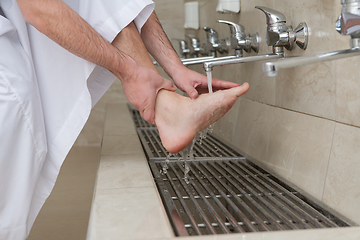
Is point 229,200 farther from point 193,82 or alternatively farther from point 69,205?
point 69,205

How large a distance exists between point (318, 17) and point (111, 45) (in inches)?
18.3

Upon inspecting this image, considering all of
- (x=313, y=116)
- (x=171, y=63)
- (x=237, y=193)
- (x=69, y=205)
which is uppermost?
(x=171, y=63)

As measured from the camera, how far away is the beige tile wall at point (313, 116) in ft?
2.39

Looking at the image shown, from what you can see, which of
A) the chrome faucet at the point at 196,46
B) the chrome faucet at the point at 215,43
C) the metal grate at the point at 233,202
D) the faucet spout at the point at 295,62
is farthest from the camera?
the chrome faucet at the point at 196,46

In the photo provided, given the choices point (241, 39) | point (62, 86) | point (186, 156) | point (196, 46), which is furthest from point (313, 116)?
point (196, 46)

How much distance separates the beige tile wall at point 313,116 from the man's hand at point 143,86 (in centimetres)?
34

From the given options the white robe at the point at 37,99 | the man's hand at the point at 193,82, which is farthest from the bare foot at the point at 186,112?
the white robe at the point at 37,99

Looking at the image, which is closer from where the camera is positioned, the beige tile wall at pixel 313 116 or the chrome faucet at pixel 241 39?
the beige tile wall at pixel 313 116

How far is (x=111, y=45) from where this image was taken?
0.82 m

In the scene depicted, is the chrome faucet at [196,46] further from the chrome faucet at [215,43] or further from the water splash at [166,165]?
the water splash at [166,165]

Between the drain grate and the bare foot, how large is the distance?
0.12 meters

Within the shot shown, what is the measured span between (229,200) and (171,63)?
0.41m

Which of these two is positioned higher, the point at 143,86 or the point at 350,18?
the point at 350,18

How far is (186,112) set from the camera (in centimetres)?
80
